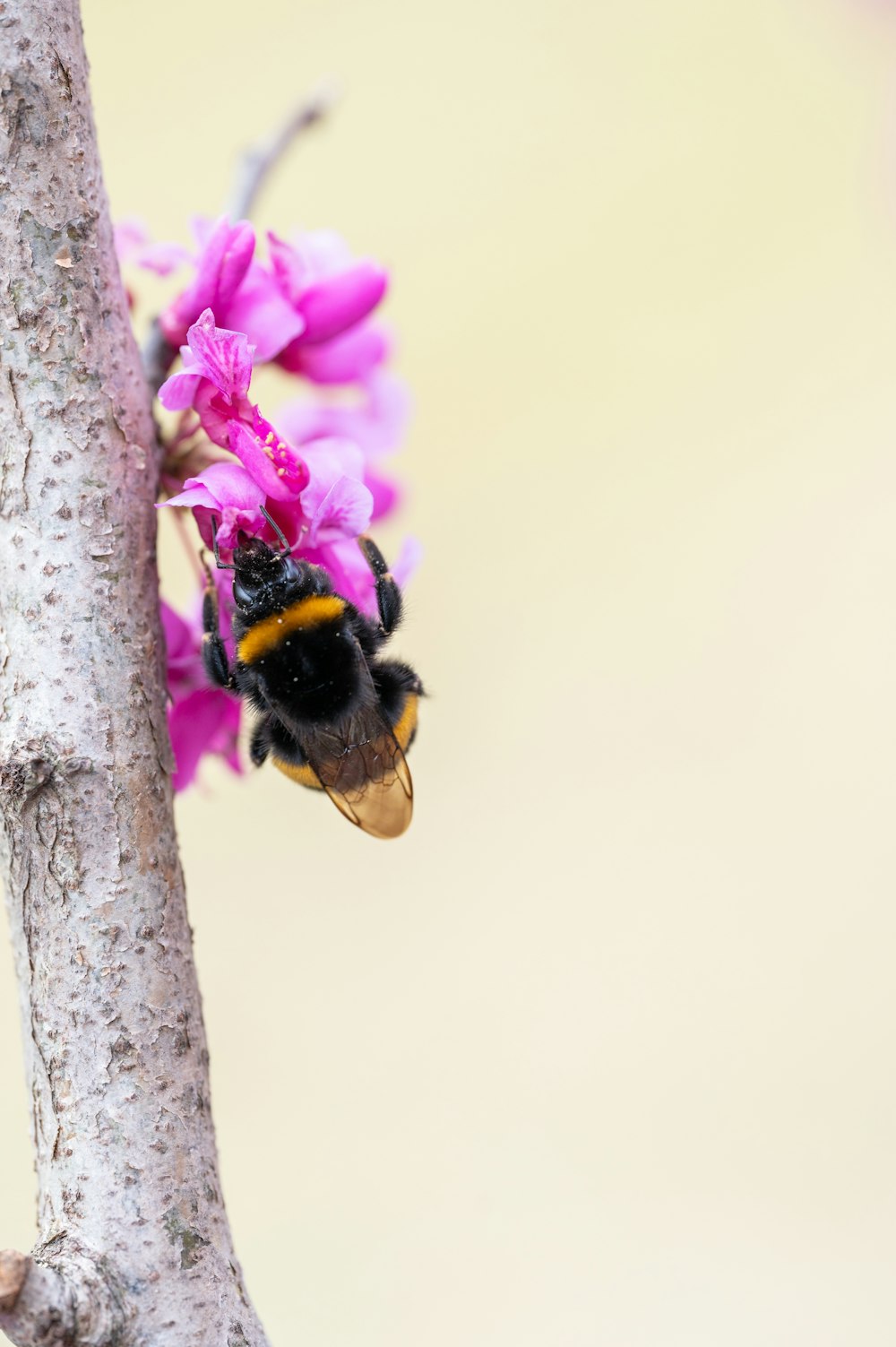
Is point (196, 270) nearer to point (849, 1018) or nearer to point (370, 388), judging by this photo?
point (370, 388)

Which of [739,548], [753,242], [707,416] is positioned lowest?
[739,548]

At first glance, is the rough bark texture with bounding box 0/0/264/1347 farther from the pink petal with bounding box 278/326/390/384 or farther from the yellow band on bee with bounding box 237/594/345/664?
the pink petal with bounding box 278/326/390/384

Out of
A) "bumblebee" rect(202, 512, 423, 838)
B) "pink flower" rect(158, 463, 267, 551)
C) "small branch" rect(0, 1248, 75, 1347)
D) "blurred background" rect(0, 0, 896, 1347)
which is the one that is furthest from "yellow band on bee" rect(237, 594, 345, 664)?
"blurred background" rect(0, 0, 896, 1347)

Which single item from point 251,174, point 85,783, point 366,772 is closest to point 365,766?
point 366,772

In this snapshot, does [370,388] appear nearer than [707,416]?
Yes

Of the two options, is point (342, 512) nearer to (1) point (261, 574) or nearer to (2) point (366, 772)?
(1) point (261, 574)

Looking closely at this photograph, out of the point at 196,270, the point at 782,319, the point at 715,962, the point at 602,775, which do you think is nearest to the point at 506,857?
the point at 602,775

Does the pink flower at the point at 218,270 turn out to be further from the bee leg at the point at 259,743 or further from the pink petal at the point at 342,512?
the bee leg at the point at 259,743
